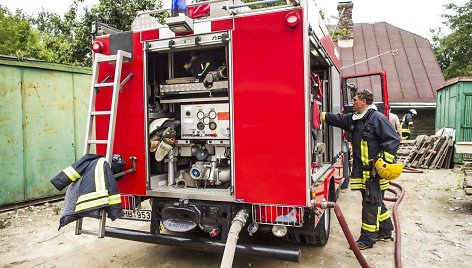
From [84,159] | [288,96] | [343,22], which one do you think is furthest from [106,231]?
[343,22]

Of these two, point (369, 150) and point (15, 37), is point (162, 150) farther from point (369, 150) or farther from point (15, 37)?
point (15, 37)

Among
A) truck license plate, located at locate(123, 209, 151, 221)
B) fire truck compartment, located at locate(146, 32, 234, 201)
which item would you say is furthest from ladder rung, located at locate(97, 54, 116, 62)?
truck license plate, located at locate(123, 209, 151, 221)

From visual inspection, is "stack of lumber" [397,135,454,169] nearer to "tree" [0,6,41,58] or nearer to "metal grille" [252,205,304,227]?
"metal grille" [252,205,304,227]

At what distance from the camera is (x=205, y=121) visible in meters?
3.70

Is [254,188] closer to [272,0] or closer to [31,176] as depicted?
[272,0]

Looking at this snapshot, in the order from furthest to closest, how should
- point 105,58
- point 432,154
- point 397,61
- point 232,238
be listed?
point 397,61
point 432,154
point 105,58
point 232,238

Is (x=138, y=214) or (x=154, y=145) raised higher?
(x=154, y=145)

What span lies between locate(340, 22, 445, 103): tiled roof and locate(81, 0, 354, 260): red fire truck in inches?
506

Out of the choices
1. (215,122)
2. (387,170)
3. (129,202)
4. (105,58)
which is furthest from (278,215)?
(105,58)

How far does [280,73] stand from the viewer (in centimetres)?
298

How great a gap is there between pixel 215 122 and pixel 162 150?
24.4 inches

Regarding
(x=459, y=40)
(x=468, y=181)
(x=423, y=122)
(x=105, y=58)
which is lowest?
(x=468, y=181)

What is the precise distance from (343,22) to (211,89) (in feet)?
55.5

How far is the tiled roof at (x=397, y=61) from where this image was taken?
15.3 meters
